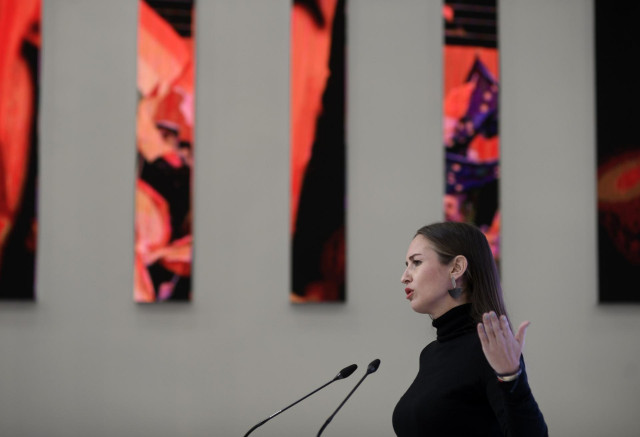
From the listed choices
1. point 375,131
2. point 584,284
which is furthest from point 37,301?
point 584,284

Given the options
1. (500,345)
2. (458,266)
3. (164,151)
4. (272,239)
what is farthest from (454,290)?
(164,151)

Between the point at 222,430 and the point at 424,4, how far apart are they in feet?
8.73

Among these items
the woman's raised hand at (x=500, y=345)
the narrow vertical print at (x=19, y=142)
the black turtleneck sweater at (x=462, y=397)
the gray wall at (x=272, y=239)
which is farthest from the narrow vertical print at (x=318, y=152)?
the woman's raised hand at (x=500, y=345)

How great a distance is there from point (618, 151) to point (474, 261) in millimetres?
2744

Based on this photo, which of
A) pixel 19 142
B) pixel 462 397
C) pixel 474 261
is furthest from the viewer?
pixel 19 142

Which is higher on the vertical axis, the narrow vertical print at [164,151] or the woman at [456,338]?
the narrow vertical print at [164,151]

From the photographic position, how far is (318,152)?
4.02 meters

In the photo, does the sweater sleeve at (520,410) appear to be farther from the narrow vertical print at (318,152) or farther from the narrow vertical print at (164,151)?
the narrow vertical print at (164,151)

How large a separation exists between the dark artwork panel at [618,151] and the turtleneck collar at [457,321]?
256cm

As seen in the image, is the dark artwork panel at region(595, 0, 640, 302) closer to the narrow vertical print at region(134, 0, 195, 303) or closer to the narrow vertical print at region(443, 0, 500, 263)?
the narrow vertical print at region(443, 0, 500, 263)

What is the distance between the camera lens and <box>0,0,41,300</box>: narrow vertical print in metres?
3.78

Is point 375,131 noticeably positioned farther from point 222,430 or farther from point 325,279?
point 222,430

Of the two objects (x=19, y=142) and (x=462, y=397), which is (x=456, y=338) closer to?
(x=462, y=397)

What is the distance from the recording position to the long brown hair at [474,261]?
190 centimetres
